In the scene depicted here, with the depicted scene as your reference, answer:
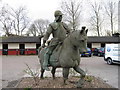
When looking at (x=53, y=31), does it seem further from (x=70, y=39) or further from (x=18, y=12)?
(x=18, y=12)

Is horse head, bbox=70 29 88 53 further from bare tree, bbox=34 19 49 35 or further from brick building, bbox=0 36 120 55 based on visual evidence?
bare tree, bbox=34 19 49 35

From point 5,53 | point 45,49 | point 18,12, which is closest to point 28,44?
point 5,53

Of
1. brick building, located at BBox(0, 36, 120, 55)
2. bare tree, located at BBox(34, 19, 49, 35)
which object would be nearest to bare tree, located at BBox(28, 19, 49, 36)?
bare tree, located at BBox(34, 19, 49, 35)

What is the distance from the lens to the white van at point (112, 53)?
12.6 m

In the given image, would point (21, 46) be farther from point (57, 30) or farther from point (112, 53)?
point (57, 30)

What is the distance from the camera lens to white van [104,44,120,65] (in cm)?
1261

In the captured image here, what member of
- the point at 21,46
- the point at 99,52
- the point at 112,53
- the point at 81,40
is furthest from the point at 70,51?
the point at 21,46

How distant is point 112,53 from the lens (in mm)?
13289

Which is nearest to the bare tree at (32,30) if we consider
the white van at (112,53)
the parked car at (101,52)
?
the parked car at (101,52)

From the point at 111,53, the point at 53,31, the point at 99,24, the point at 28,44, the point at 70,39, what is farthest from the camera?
the point at 99,24

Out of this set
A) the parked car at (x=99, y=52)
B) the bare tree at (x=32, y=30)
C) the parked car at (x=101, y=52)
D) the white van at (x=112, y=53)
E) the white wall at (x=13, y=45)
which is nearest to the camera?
the white van at (x=112, y=53)

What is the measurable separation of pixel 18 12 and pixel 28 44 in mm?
17992

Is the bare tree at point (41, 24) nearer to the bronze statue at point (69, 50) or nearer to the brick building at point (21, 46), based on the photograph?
the brick building at point (21, 46)

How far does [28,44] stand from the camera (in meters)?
28.2
